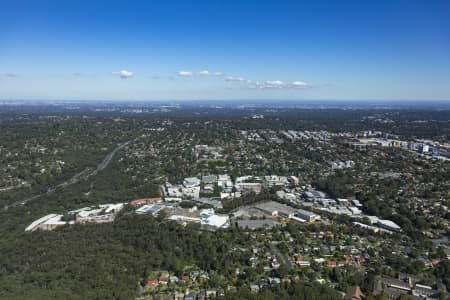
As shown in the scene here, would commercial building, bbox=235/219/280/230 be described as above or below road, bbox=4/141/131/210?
below

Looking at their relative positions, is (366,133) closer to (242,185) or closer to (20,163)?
(242,185)

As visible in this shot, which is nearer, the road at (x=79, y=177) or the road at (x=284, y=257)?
the road at (x=284, y=257)

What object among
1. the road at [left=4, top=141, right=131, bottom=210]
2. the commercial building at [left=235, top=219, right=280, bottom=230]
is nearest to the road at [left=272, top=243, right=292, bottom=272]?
the commercial building at [left=235, top=219, right=280, bottom=230]

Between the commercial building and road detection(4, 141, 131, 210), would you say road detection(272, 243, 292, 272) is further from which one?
road detection(4, 141, 131, 210)

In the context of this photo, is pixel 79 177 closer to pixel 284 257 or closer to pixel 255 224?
pixel 255 224

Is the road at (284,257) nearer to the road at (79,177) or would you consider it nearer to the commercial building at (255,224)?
the commercial building at (255,224)

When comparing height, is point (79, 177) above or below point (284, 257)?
above

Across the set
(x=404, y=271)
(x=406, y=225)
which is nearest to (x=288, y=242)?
(x=404, y=271)

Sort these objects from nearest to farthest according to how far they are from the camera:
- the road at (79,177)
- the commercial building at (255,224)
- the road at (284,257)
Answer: the road at (284,257) < the commercial building at (255,224) < the road at (79,177)

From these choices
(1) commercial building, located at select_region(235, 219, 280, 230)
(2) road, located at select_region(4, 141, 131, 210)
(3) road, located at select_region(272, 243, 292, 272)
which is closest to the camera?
(3) road, located at select_region(272, 243, 292, 272)

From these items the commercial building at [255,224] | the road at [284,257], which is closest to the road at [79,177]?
the commercial building at [255,224]

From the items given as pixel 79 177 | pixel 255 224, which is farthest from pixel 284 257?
pixel 79 177
